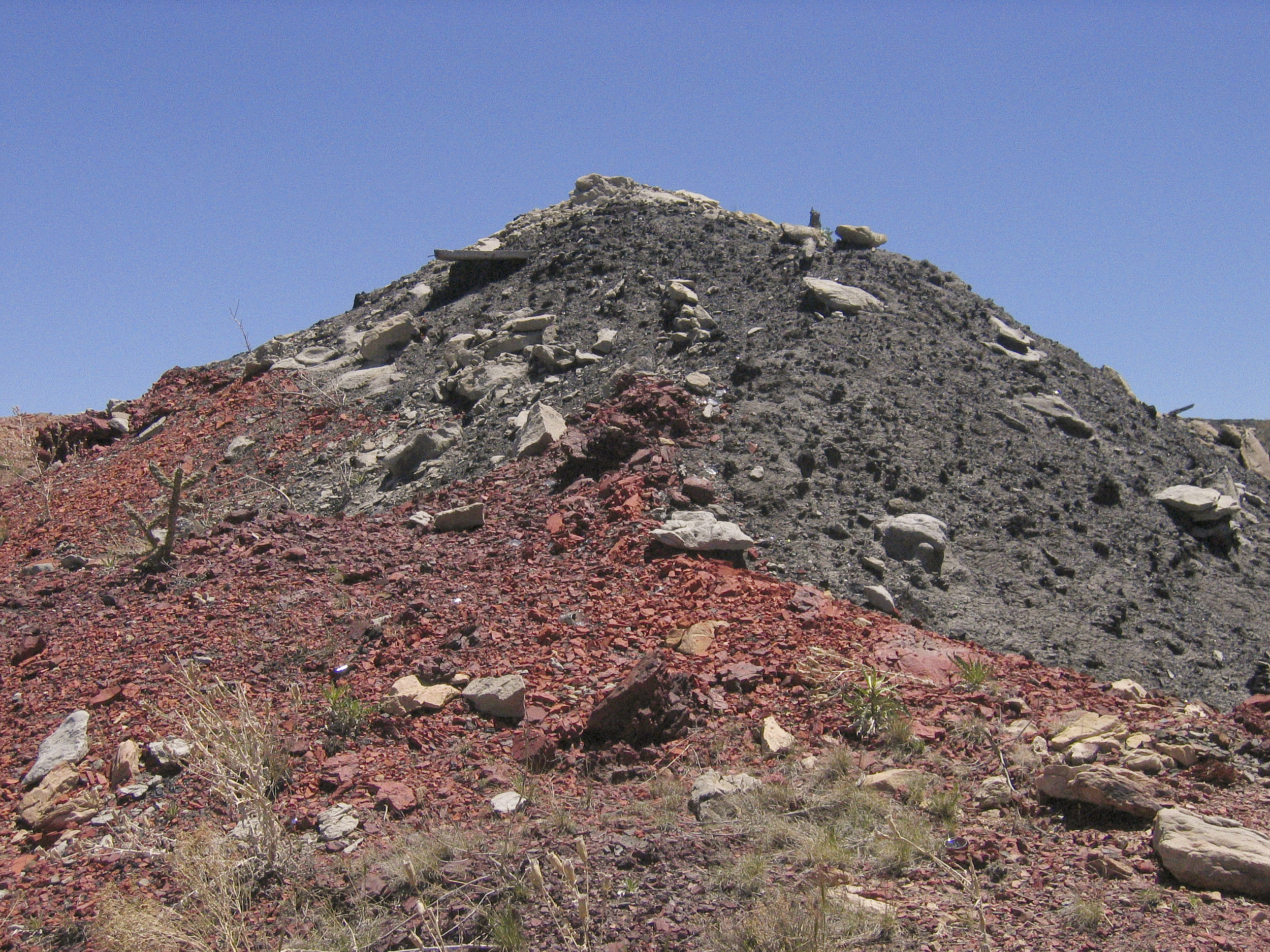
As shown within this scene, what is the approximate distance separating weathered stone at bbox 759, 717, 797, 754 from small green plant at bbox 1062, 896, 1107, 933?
1.70m

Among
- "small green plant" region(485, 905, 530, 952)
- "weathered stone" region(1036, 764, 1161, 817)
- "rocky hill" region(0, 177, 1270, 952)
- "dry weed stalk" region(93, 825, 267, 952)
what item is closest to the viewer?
"small green plant" region(485, 905, 530, 952)

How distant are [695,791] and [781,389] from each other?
4764 mm

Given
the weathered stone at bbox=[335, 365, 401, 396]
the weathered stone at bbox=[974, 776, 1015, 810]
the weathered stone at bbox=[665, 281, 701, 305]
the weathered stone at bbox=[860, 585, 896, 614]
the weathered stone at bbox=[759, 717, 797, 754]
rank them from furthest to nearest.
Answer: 1. the weathered stone at bbox=[335, 365, 401, 396]
2. the weathered stone at bbox=[665, 281, 701, 305]
3. the weathered stone at bbox=[860, 585, 896, 614]
4. the weathered stone at bbox=[759, 717, 797, 754]
5. the weathered stone at bbox=[974, 776, 1015, 810]

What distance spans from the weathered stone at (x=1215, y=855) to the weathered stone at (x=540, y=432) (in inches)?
229

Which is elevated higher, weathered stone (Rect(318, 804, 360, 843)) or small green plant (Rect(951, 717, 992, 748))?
small green plant (Rect(951, 717, 992, 748))

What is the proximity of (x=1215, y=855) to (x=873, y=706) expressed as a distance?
1827mm

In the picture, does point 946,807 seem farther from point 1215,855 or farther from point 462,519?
point 462,519

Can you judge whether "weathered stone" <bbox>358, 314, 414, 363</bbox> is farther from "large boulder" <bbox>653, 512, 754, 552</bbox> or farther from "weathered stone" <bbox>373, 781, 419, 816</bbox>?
"weathered stone" <bbox>373, 781, 419, 816</bbox>

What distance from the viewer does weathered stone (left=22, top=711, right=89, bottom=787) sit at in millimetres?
5289

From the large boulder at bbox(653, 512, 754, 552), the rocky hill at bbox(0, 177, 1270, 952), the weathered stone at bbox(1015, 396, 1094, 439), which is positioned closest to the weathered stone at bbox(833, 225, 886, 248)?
the rocky hill at bbox(0, 177, 1270, 952)

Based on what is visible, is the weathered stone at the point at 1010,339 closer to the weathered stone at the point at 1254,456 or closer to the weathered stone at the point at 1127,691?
the weathered stone at the point at 1254,456

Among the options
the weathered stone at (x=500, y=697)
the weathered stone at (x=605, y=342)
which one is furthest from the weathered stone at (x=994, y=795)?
the weathered stone at (x=605, y=342)

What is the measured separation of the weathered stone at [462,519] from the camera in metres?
7.61

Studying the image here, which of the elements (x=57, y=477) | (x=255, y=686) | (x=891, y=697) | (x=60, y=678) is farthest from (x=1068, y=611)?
(x=57, y=477)
